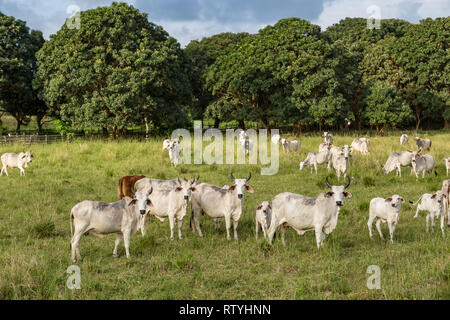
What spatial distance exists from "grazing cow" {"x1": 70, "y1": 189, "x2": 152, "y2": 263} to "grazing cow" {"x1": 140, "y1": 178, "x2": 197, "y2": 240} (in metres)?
1.33

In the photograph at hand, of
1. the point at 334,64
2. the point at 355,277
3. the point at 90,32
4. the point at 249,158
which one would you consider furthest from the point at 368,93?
the point at 355,277

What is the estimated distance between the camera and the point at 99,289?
22.2 ft

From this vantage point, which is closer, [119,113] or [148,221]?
[148,221]

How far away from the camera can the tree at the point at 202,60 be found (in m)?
42.2

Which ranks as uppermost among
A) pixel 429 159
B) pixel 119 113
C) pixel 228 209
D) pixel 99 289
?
pixel 119 113

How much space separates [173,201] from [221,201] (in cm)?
127

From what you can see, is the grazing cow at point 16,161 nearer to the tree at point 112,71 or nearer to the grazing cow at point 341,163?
the tree at point 112,71

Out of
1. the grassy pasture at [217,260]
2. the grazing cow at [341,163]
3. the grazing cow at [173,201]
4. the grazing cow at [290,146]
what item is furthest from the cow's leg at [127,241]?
the grazing cow at [290,146]

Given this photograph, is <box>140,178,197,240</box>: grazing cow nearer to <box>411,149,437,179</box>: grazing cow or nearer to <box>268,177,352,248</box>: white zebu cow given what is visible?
<box>268,177,352,248</box>: white zebu cow

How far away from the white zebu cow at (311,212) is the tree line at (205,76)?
22288 mm

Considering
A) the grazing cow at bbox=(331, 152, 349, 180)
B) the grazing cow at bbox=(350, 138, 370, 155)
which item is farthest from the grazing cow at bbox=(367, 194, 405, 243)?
the grazing cow at bbox=(350, 138, 370, 155)

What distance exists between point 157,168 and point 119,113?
11742 millimetres

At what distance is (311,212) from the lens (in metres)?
8.88

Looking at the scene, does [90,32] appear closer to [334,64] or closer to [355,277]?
[334,64]
